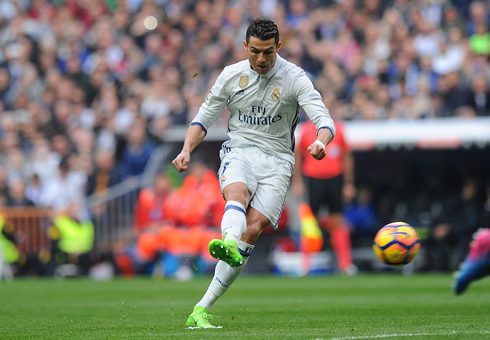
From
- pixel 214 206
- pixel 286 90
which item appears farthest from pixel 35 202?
pixel 286 90

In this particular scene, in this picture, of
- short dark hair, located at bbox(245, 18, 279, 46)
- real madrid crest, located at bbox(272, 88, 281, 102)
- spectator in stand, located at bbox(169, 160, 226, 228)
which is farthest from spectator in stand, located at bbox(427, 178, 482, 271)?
short dark hair, located at bbox(245, 18, 279, 46)

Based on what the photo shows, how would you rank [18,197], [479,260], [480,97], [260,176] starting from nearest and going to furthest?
[260,176] → [479,260] → [480,97] → [18,197]

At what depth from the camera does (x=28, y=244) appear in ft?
53.3

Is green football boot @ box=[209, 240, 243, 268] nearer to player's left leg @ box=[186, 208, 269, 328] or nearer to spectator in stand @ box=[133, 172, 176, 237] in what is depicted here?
player's left leg @ box=[186, 208, 269, 328]

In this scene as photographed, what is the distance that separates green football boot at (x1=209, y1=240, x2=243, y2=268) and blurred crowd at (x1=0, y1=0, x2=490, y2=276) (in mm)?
7958

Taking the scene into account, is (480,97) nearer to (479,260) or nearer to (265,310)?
(479,260)

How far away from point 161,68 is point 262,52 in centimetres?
1301

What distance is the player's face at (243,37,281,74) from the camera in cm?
590

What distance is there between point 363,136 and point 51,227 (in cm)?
661

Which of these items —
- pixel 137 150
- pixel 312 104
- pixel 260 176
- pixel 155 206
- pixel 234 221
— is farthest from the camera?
pixel 137 150

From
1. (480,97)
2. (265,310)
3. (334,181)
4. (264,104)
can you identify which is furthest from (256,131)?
(480,97)

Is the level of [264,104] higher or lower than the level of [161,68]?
lower

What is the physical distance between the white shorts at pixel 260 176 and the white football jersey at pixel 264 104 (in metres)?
0.09

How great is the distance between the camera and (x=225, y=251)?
5.23m
